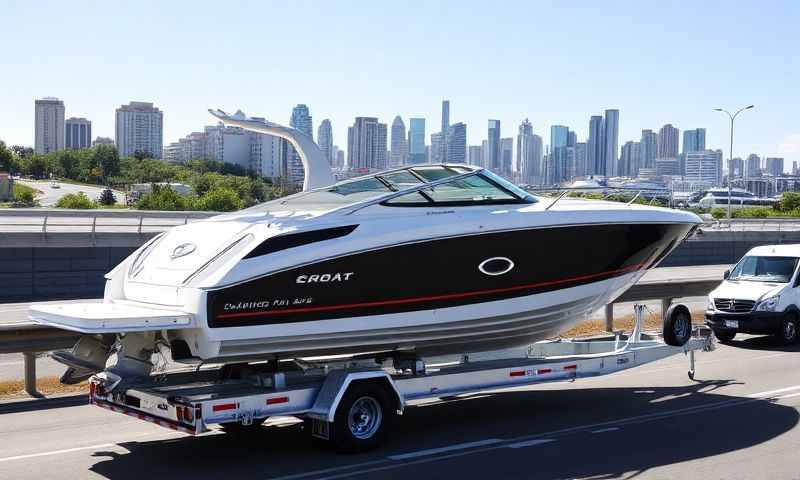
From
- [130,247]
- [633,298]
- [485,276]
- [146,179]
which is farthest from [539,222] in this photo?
[146,179]

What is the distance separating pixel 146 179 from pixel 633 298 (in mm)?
88368

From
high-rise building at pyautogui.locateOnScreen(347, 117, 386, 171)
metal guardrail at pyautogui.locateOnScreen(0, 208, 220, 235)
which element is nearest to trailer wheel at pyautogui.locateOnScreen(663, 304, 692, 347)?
high-rise building at pyautogui.locateOnScreen(347, 117, 386, 171)

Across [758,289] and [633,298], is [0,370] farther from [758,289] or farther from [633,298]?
[758,289]

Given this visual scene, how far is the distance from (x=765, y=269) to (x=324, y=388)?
11972 mm

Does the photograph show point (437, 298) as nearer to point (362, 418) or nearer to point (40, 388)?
point (362, 418)

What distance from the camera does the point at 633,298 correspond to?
18.1 meters

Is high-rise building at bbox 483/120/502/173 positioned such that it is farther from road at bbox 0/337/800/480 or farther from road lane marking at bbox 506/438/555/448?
road lane marking at bbox 506/438/555/448

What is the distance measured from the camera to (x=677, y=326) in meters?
12.4

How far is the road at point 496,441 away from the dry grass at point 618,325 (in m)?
5.33

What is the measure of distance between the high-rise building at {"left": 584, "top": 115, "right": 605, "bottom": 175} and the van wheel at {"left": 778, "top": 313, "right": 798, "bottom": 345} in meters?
134

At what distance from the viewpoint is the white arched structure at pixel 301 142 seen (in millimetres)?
11312

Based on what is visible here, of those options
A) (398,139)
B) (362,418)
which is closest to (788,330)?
(398,139)

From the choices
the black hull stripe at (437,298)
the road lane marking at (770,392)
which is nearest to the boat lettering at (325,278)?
the black hull stripe at (437,298)

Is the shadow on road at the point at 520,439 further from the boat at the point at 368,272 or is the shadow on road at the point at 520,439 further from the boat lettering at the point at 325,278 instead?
the boat lettering at the point at 325,278
